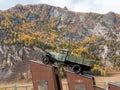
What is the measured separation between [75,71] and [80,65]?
74cm

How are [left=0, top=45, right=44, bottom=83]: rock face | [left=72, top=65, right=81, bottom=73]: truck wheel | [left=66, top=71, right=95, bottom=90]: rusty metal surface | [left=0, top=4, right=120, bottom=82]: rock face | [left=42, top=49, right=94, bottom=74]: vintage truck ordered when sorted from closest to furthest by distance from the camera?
1. [left=66, top=71, right=95, bottom=90]: rusty metal surface
2. [left=72, top=65, right=81, bottom=73]: truck wheel
3. [left=42, top=49, right=94, bottom=74]: vintage truck
4. [left=0, top=45, right=44, bottom=83]: rock face
5. [left=0, top=4, right=120, bottom=82]: rock face

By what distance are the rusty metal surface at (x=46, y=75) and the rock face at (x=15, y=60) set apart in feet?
127

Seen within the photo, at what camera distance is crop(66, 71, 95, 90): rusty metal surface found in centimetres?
2720

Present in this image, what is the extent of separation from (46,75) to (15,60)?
42651 mm

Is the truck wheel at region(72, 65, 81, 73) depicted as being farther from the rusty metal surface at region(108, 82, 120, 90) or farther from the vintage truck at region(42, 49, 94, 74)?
the rusty metal surface at region(108, 82, 120, 90)

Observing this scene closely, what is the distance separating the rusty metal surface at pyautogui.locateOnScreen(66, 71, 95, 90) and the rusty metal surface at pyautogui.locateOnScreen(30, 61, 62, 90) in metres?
1.06

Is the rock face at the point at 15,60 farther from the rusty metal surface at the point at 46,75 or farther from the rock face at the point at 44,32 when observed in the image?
the rusty metal surface at the point at 46,75

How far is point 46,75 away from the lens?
27.5 m

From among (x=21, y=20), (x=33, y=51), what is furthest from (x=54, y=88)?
(x=21, y=20)

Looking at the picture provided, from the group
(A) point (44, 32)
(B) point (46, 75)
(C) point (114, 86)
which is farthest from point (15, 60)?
(C) point (114, 86)

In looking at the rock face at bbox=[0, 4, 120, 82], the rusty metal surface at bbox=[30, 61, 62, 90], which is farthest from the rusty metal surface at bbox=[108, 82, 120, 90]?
the rock face at bbox=[0, 4, 120, 82]

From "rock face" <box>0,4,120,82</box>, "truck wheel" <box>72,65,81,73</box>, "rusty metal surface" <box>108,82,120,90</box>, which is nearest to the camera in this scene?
"rusty metal surface" <box>108,82,120,90</box>

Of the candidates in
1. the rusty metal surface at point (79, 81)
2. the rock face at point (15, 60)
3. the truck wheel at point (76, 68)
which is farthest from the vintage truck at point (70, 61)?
the rock face at point (15, 60)

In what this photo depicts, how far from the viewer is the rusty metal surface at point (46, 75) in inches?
1075
